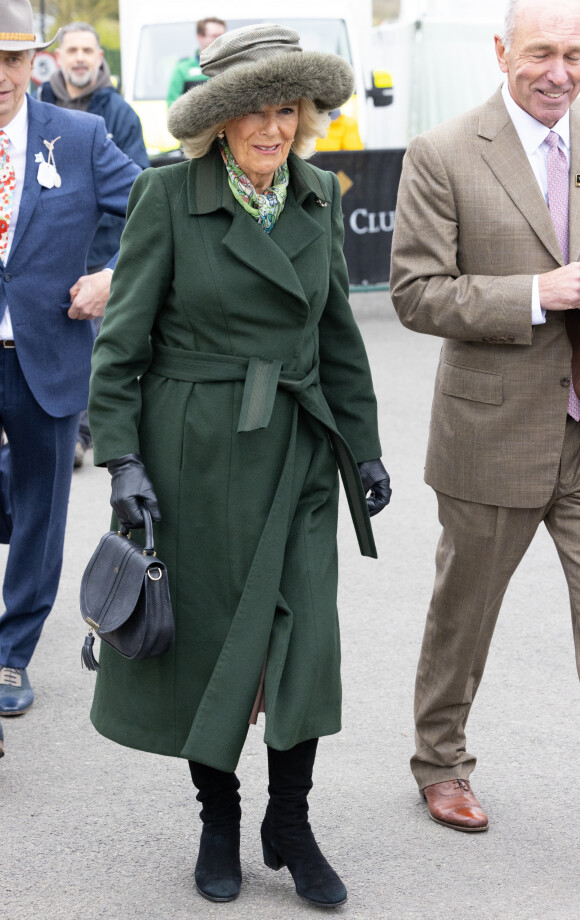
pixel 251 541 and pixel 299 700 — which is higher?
pixel 251 541

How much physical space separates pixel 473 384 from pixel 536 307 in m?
0.30

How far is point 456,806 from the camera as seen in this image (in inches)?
155

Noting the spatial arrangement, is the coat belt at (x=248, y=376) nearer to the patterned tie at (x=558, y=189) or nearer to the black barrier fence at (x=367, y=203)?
the patterned tie at (x=558, y=189)

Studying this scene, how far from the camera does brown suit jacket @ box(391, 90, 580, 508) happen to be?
352cm

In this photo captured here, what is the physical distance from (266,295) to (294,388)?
0.76 feet

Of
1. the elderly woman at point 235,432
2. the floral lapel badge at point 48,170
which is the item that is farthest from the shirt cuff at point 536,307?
the floral lapel badge at point 48,170

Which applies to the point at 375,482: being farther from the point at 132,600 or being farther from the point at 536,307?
the point at 132,600

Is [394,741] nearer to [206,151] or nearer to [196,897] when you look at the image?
[196,897]

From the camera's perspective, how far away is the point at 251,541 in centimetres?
341

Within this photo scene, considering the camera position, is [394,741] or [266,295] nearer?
[266,295]

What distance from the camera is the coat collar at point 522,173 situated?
351 centimetres

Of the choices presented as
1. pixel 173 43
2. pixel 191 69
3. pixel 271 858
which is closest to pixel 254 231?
pixel 271 858

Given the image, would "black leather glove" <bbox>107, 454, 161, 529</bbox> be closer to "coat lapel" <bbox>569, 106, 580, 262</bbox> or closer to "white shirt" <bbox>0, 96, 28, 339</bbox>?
"coat lapel" <bbox>569, 106, 580, 262</bbox>

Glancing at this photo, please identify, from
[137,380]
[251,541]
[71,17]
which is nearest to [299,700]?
[251,541]
